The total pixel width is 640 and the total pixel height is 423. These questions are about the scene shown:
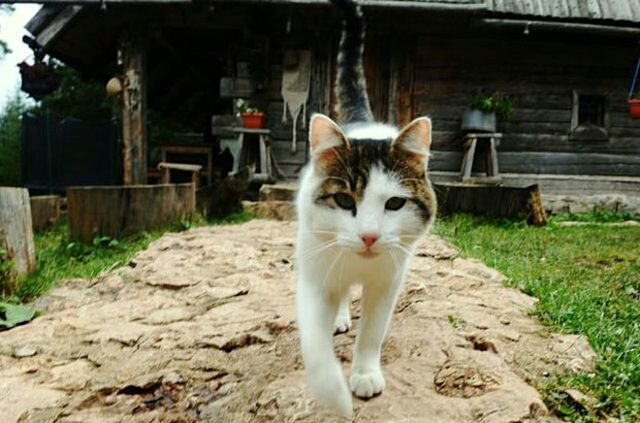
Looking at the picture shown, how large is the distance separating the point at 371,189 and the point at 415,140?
29 cm

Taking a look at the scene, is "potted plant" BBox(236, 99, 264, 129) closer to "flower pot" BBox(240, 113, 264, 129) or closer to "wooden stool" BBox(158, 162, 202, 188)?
"flower pot" BBox(240, 113, 264, 129)

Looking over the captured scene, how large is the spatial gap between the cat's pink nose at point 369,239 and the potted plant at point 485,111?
288 inches

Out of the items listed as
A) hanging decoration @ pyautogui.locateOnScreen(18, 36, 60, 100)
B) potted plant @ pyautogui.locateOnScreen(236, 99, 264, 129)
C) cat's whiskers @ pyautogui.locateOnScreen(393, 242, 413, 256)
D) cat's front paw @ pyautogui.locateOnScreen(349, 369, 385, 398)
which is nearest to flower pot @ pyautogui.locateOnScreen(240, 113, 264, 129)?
potted plant @ pyautogui.locateOnScreen(236, 99, 264, 129)

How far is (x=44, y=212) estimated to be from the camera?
7020mm

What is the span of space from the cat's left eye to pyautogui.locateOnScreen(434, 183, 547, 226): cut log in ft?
15.4

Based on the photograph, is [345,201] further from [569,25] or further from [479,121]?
[569,25]

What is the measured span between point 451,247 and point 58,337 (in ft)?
9.42

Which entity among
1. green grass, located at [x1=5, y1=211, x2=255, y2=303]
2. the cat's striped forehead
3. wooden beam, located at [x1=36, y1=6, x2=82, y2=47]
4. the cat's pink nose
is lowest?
green grass, located at [x1=5, y1=211, x2=255, y2=303]

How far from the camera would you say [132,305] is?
2.87m

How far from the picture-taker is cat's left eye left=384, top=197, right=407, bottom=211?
1.75 meters

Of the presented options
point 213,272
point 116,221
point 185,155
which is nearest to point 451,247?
point 213,272

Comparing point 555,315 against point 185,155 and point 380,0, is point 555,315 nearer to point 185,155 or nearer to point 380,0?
point 380,0

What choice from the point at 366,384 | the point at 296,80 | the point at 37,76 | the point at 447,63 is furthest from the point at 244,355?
the point at 37,76

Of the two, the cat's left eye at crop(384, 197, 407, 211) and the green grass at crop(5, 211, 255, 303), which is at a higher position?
the cat's left eye at crop(384, 197, 407, 211)
